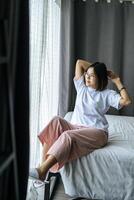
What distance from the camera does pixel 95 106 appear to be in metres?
2.67

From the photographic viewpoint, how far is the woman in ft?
7.42

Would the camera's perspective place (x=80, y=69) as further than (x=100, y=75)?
Yes

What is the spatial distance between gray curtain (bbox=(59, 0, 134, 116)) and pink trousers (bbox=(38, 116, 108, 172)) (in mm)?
1513

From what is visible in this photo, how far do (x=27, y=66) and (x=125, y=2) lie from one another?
321 cm

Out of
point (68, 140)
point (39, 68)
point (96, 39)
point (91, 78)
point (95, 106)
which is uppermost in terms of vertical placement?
point (96, 39)

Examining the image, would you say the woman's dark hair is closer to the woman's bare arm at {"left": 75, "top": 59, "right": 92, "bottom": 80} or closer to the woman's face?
the woman's face

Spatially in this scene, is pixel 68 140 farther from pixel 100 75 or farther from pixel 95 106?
pixel 100 75

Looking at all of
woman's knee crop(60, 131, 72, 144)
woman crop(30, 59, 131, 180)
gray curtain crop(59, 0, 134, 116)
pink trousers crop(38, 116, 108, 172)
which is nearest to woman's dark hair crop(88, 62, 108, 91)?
woman crop(30, 59, 131, 180)

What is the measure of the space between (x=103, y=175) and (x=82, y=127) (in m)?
0.49

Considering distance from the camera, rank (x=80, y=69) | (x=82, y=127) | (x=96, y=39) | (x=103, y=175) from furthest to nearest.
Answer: (x=96, y=39), (x=80, y=69), (x=82, y=127), (x=103, y=175)

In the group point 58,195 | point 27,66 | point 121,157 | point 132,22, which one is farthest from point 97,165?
point 132,22

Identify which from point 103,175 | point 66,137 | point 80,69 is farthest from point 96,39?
point 103,175

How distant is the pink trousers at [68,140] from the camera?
7.45 ft

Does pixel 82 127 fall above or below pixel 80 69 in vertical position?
below
